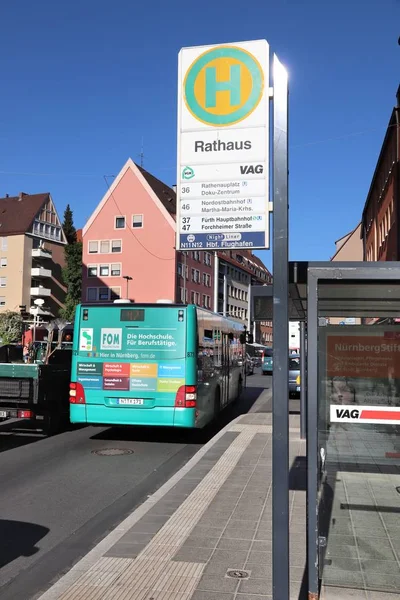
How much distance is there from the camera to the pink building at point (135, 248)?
66.6 metres

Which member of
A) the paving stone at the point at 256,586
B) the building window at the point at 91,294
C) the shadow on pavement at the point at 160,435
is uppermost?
the building window at the point at 91,294

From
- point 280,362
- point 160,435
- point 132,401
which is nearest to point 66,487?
point 132,401

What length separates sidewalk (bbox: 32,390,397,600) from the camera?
172 inches

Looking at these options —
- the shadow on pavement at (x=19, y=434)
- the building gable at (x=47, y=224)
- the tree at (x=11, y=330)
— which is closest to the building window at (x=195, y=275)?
the building gable at (x=47, y=224)

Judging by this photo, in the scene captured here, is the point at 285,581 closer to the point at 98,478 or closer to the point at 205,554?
the point at 205,554

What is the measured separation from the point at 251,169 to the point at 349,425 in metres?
1.84

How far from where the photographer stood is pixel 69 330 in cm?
2456

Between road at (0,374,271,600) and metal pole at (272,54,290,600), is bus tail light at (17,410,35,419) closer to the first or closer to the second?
road at (0,374,271,600)

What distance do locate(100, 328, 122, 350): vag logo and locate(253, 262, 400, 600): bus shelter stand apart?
793cm

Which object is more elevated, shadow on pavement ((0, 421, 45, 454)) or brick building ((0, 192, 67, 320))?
brick building ((0, 192, 67, 320))

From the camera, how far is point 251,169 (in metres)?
4.07

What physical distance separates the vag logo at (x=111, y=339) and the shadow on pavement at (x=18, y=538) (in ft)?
19.2

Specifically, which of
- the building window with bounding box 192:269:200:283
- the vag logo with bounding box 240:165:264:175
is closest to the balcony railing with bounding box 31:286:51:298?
the building window with bounding box 192:269:200:283

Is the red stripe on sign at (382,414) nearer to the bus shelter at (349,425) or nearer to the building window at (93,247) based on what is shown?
the bus shelter at (349,425)
